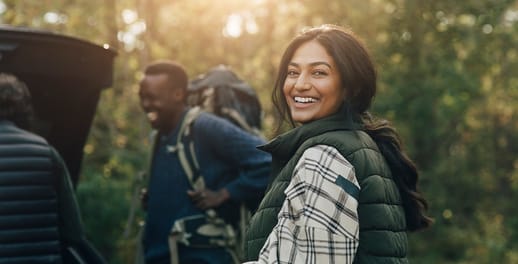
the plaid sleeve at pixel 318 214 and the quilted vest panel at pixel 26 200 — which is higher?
the plaid sleeve at pixel 318 214

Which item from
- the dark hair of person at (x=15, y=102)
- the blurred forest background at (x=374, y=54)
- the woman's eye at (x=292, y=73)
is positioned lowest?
the blurred forest background at (x=374, y=54)

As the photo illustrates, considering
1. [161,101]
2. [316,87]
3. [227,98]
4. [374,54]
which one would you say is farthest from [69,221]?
[374,54]

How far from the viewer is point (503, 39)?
14.2 meters

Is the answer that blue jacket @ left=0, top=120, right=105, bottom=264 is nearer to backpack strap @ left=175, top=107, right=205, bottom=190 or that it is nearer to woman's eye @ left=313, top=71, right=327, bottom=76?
backpack strap @ left=175, top=107, right=205, bottom=190

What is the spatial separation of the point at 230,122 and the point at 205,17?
439 inches

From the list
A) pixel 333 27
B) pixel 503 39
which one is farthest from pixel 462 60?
pixel 333 27

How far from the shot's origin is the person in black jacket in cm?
483

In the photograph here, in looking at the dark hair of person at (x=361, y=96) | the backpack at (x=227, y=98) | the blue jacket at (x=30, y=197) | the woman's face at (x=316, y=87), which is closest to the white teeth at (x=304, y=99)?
the woman's face at (x=316, y=87)

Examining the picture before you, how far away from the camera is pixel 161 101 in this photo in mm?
5867

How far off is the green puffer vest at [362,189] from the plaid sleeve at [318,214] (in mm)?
65

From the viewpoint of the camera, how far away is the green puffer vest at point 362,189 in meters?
3.19

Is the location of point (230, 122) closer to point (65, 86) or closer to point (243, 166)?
point (243, 166)

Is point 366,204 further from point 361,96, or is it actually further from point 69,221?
point 69,221

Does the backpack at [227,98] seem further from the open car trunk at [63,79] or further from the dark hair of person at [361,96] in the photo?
the dark hair of person at [361,96]
